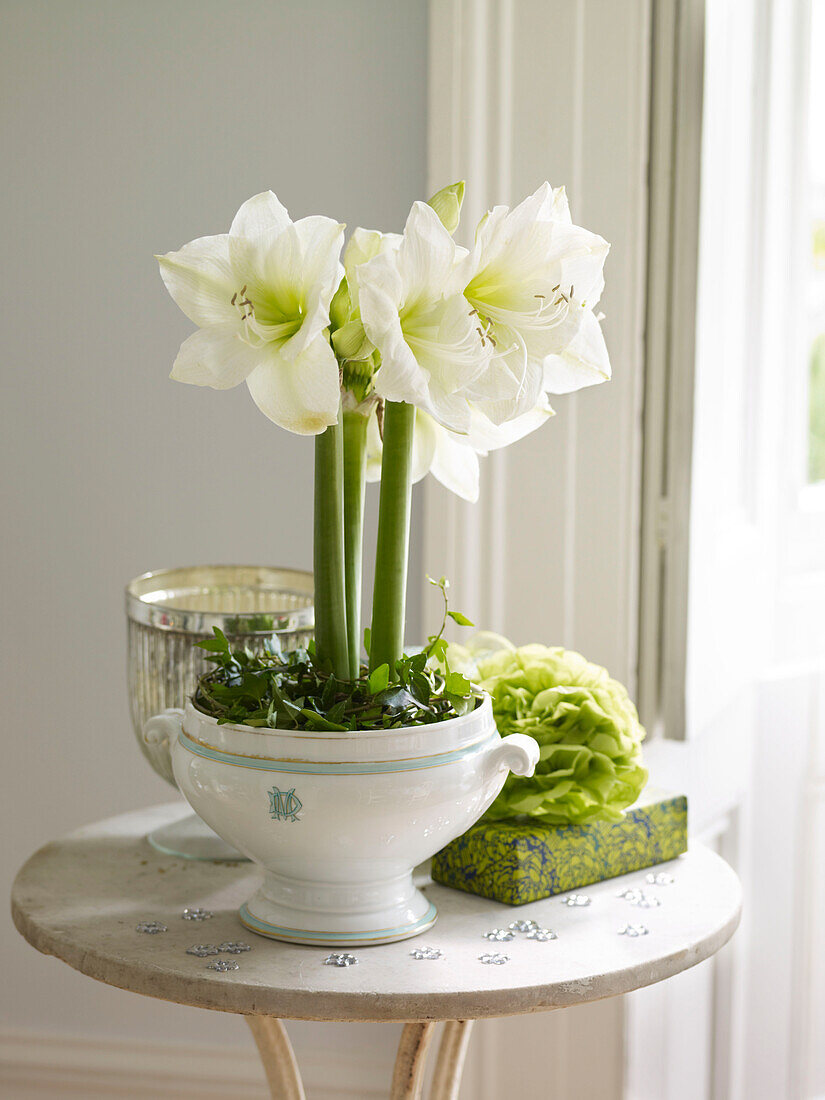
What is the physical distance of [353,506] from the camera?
0.82 meters

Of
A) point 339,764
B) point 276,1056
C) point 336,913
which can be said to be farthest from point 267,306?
point 276,1056

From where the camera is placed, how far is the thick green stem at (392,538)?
2.56 ft

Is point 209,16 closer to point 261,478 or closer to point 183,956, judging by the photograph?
point 261,478

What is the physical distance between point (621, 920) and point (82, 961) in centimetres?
36

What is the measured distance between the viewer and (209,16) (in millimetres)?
1446

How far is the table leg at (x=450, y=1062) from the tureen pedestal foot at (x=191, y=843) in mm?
230

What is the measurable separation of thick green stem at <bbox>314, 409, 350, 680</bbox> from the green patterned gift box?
0.58 feet

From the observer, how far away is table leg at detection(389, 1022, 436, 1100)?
916mm

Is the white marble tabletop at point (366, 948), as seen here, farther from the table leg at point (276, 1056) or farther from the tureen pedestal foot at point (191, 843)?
the table leg at point (276, 1056)

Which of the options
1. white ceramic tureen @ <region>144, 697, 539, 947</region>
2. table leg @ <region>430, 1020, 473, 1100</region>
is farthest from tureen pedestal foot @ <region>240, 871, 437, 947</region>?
table leg @ <region>430, 1020, 473, 1100</region>

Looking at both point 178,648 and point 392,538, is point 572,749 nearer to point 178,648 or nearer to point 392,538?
point 392,538

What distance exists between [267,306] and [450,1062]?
645 millimetres

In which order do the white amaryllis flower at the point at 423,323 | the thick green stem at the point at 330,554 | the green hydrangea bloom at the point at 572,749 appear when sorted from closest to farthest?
the white amaryllis flower at the point at 423,323
the thick green stem at the point at 330,554
the green hydrangea bloom at the point at 572,749

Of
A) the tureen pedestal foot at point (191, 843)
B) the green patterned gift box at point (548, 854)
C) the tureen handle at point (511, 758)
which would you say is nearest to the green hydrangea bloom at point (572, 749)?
the green patterned gift box at point (548, 854)
